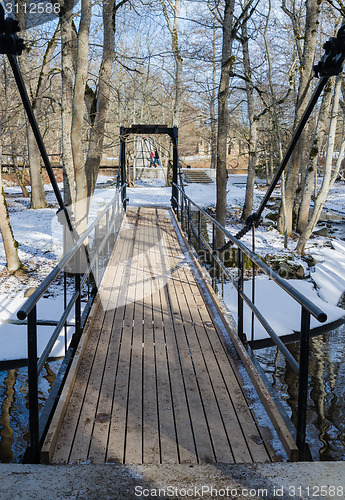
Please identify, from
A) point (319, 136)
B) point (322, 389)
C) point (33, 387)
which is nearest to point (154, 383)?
point (33, 387)

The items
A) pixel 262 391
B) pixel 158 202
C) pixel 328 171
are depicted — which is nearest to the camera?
pixel 262 391

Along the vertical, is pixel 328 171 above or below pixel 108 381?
above

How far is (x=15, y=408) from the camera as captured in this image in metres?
5.07

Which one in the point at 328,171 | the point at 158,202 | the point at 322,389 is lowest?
the point at 322,389

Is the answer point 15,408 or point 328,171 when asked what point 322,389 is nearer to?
point 15,408

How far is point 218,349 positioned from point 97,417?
4.78 feet

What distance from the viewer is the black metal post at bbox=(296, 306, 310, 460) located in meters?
2.29

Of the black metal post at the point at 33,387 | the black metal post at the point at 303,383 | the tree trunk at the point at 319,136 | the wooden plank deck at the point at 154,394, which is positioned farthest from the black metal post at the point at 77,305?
the tree trunk at the point at 319,136

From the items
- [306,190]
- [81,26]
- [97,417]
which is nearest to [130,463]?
[97,417]

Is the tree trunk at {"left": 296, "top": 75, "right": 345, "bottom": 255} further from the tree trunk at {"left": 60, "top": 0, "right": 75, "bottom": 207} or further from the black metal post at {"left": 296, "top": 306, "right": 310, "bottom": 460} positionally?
the black metal post at {"left": 296, "top": 306, "right": 310, "bottom": 460}

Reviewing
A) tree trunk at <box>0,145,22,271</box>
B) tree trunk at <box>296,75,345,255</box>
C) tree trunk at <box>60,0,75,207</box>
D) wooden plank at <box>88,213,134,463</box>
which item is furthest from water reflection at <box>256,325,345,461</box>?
tree trunk at <box>296,75,345,255</box>

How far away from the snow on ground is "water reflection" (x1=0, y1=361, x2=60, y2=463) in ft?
1.84

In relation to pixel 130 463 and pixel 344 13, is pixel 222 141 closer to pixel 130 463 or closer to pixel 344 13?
pixel 344 13

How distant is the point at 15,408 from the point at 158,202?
14.0 m
